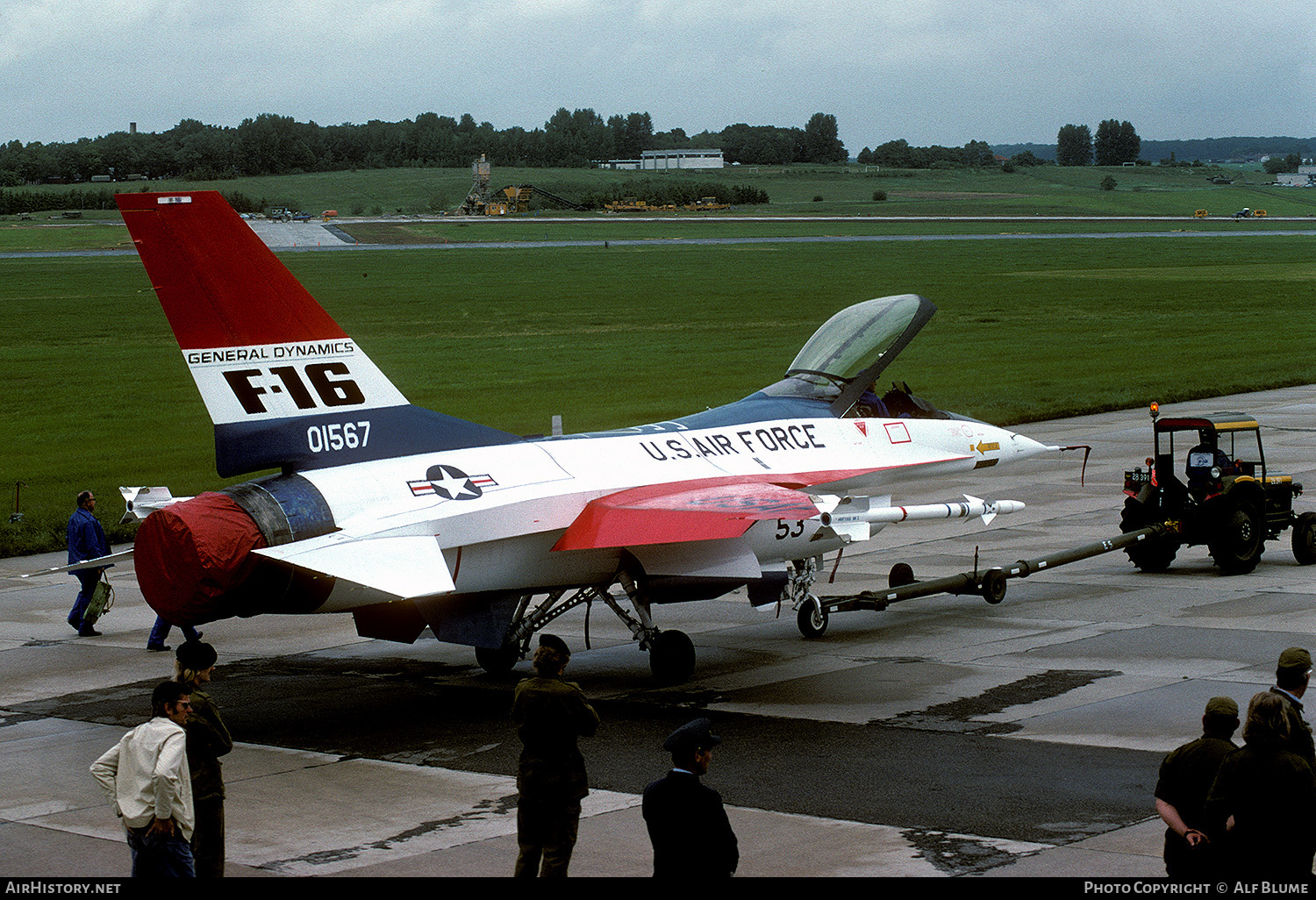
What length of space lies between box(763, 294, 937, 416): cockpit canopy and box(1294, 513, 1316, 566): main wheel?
6.73 metres

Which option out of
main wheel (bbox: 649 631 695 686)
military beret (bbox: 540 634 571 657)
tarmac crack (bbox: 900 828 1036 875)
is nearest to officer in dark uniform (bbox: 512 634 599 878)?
military beret (bbox: 540 634 571 657)

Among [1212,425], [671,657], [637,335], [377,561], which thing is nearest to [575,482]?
[671,657]

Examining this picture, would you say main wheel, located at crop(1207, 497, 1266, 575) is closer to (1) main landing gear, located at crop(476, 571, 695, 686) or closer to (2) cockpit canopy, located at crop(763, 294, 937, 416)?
(2) cockpit canopy, located at crop(763, 294, 937, 416)

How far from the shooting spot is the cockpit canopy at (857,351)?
1819 cm

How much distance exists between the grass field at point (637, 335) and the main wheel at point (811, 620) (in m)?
13.7

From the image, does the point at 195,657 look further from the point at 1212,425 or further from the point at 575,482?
the point at 1212,425

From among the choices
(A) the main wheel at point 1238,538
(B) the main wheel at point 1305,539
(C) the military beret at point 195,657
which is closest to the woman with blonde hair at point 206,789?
(C) the military beret at point 195,657

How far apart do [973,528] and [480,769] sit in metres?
14.3

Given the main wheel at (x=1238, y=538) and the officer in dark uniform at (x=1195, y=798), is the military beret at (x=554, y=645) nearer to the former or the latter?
the officer in dark uniform at (x=1195, y=798)

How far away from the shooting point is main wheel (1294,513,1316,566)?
20531 mm

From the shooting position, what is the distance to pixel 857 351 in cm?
1827

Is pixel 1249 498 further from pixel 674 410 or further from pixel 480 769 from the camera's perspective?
pixel 674 410

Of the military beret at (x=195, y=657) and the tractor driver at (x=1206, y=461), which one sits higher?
the military beret at (x=195, y=657)

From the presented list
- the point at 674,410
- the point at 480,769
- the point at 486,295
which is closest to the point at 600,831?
the point at 480,769
